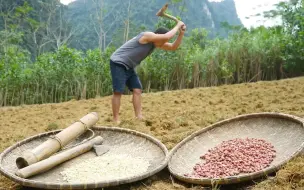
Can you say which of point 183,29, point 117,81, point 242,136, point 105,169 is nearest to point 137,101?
point 117,81

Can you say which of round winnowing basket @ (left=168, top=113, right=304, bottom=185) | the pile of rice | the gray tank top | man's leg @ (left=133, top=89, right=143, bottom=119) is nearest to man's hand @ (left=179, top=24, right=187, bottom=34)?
the gray tank top

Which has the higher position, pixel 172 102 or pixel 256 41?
pixel 256 41

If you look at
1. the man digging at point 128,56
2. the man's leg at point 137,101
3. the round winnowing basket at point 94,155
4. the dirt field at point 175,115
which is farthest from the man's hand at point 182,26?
the round winnowing basket at point 94,155

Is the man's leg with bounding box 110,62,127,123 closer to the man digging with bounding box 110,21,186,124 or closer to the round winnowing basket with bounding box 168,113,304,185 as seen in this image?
the man digging with bounding box 110,21,186,124

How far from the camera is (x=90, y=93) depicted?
24.0 feet

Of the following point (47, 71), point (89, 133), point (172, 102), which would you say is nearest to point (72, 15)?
point (47, 71)

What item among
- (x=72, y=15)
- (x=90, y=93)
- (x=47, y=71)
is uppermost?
(x=72, y=15)

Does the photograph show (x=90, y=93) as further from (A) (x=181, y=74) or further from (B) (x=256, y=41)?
(B) (x=256, y=41)

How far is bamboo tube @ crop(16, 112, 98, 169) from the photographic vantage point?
2.46 m

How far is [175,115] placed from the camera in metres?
4.29

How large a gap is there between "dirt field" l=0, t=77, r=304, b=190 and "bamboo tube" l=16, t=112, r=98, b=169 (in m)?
0.19

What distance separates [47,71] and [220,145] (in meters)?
5.10

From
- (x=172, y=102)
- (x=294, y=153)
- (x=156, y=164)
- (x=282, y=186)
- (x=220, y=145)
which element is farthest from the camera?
(x=172, y=102)

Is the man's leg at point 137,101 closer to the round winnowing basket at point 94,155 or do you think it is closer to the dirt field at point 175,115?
the dirt field at point 175,115
